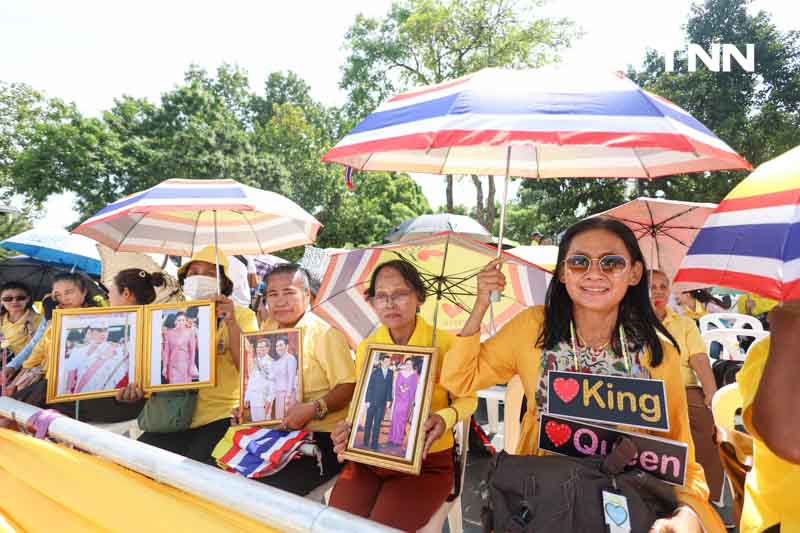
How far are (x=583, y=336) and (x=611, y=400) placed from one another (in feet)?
1.20

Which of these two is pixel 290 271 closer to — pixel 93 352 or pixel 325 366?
pixel 325 366

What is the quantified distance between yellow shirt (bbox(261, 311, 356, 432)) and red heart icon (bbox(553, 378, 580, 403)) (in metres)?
1.31

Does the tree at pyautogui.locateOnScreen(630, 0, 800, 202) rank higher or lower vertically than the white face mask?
higher

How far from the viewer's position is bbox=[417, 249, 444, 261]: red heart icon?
3.01 metres

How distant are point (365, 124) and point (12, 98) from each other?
34.7 meters

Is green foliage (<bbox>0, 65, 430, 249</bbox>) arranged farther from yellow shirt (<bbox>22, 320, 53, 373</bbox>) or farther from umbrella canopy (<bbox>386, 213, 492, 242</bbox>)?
yellow shirt (<bbox>22, 320, 53, 373</bbox>)

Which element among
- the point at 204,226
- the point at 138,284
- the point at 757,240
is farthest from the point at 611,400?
the point at 204,226

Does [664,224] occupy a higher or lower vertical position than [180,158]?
lower

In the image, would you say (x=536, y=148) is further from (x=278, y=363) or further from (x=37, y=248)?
(x=37, y=248)

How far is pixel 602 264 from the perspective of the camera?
1.98 meters

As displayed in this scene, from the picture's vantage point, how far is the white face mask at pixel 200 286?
3.52 metres

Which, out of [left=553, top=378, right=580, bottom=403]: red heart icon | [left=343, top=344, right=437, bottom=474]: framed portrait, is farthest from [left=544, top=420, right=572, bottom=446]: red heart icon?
[left=343, top=344, right=437, bottom=474]: framed portrait

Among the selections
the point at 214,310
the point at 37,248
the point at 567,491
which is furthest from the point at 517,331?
the point at 37,248

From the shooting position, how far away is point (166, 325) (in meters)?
2.80
